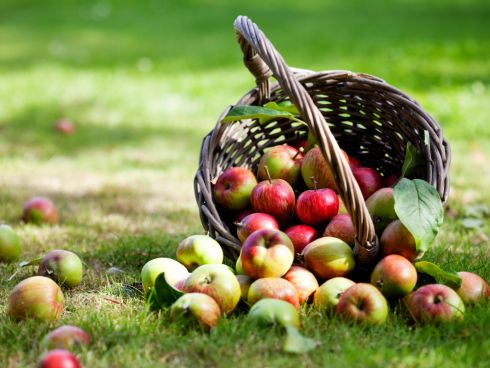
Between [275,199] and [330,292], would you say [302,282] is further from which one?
[275,199]

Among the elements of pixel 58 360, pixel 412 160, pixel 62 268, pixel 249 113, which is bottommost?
pixel 62 268


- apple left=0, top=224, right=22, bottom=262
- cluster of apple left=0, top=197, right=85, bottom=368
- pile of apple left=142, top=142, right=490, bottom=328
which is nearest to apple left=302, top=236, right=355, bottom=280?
pile of apple left=142, top=142, right=490, bottom=328

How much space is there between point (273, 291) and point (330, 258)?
0.26 m

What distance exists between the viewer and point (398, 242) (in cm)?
236

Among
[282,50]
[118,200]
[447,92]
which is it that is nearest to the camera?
[118,200]

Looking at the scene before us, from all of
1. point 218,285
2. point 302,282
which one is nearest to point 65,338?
point 218,285

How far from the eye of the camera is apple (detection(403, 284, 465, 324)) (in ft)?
7.15

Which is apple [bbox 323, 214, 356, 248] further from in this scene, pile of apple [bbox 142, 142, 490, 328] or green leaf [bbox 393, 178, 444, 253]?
green leaf [bbox 393, 178, 444, 253]

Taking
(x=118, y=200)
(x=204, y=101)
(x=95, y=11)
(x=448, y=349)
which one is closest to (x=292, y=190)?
(x=448, y=349)

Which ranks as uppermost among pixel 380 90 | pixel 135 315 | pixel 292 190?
pixel 380 90

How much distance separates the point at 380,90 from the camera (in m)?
2.80

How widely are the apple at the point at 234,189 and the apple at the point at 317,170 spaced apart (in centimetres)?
24

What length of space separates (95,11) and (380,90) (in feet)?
43.4

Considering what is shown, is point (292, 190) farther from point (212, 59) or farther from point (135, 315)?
point (212, 59)
